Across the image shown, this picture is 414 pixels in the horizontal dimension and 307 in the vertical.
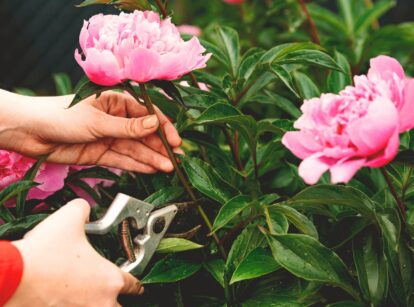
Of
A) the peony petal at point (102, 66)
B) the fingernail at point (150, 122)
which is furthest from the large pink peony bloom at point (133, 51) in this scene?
the fingernail at point (150, 122)

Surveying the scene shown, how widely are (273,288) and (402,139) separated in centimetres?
41

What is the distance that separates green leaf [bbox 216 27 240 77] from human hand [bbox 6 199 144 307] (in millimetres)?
449

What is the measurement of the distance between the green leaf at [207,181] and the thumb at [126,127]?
78 millimetres

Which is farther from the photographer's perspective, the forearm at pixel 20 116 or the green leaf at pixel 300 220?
the forearm at pixel 20 116

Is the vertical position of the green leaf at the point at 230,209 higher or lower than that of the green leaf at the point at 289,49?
lower

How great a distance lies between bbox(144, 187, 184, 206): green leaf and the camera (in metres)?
0.95

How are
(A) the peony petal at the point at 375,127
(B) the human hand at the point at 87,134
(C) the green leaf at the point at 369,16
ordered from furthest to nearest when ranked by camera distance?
(C) the green leaf at the point at 369,16
(B) the human hand at the point at 87,134
(A) the peony petal at the point at 375,127

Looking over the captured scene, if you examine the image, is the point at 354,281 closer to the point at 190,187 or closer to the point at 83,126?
the point at 190,187

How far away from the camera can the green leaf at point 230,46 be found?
1.11 m

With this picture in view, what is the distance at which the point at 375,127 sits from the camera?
65 cm

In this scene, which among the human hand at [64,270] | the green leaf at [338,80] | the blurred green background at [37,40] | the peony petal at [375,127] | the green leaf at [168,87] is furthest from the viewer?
the blurred green background at [37,40]

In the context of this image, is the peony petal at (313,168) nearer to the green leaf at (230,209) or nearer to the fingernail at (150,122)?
the green leaf at (230,209)

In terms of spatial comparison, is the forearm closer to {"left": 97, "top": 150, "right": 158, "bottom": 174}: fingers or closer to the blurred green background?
{"left": 97, "top": 150, "right": 158, "bottom": 174}: fingers

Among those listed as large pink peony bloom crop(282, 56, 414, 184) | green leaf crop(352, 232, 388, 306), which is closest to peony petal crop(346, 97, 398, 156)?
large pink peony bloom crop(282, 56, 414, 184)
